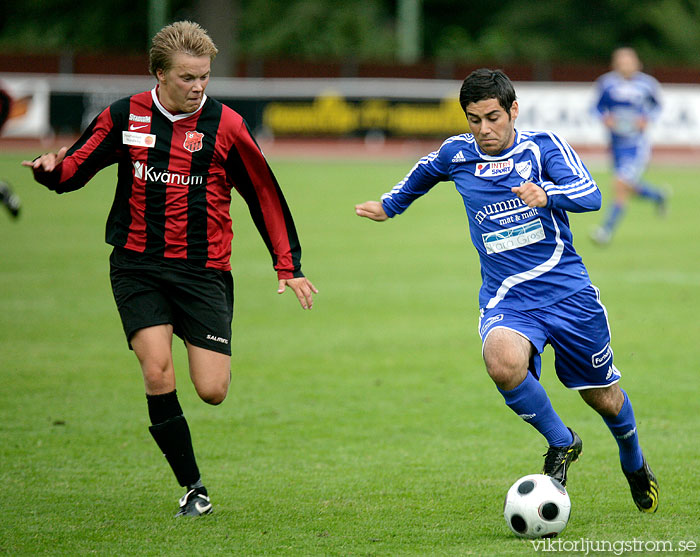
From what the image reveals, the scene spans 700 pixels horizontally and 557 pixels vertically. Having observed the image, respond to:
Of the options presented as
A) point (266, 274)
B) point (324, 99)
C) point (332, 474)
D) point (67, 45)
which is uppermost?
point (67, 45)

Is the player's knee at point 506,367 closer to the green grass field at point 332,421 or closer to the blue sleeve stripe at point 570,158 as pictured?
the green grass field at point 332,421

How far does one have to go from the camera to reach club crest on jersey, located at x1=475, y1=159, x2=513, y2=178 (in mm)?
4758

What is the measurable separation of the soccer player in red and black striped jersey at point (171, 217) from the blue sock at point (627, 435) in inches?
72.2

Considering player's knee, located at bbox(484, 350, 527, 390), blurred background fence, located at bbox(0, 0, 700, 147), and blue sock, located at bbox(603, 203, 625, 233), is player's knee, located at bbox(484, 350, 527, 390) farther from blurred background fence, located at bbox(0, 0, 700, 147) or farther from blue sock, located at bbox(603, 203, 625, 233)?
blurred background fence, located at bbox(0, 0, 700, 147)

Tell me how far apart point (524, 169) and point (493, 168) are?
0.15 meters

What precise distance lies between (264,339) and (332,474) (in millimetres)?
3729

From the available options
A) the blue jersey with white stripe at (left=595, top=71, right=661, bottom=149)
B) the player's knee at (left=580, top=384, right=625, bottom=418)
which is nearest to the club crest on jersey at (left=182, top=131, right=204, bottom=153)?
the player's knee at (left=580, top=384, right=625, bottom=418)

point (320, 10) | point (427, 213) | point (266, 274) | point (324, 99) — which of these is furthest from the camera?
point (320, 10)

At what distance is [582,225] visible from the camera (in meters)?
16.6

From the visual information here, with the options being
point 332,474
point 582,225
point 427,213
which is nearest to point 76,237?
point 427,213

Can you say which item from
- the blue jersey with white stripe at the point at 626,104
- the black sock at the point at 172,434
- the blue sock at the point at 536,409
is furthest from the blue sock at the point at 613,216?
the black sock at the point at 172,434

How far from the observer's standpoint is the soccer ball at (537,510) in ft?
14.2

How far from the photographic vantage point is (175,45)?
15.4ft

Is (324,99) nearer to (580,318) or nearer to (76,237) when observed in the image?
(76,237)
